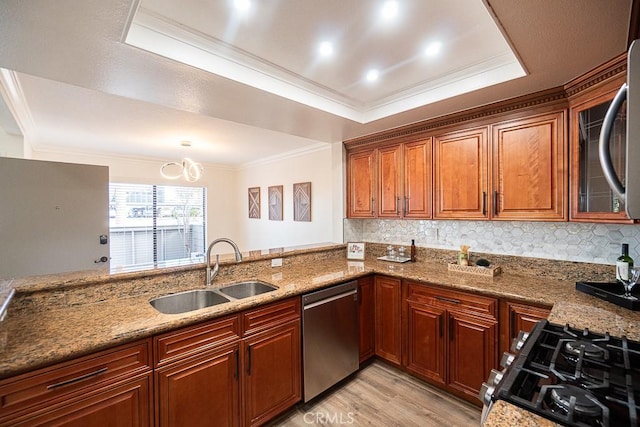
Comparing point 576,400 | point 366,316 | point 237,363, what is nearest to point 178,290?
point 237,363

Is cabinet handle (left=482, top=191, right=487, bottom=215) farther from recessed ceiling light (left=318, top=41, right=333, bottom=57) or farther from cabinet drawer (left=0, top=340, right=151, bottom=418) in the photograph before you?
cabinet drawer (left=0, top=340, right=151, bottom=418)

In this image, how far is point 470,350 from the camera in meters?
2.14

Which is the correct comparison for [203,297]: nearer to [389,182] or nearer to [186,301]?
[186,301]

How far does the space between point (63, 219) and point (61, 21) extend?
222cm

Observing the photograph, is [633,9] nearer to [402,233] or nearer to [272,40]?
[272,40]

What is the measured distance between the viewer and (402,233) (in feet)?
10.9

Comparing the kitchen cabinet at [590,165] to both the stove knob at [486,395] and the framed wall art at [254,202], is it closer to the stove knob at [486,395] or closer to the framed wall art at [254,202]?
the stove knob at [486,395]

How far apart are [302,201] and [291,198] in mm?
355

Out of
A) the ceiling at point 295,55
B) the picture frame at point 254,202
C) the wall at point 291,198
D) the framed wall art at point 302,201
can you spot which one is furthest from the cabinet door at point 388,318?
the picture frame at point 254,202

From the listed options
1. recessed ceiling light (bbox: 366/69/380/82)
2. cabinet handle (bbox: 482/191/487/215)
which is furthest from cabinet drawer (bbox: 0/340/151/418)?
cabinet handle (bbox: 482/191/487/215)

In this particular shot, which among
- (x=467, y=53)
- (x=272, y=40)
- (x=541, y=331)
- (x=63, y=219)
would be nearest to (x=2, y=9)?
(x=272, y=40)

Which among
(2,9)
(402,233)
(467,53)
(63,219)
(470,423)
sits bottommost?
(470,423)

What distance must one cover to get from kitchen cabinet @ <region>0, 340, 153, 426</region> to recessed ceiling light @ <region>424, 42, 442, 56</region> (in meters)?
2.38

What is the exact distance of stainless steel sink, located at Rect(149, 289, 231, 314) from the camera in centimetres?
189
